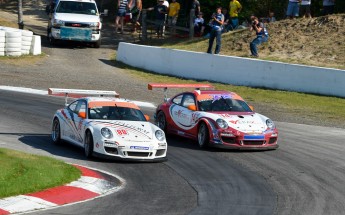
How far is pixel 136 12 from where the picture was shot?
42938 mm

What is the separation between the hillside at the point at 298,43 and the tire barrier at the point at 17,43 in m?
5.77

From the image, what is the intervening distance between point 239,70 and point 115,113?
12.5 m

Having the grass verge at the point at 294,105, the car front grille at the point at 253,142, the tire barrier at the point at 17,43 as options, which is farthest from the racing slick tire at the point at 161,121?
the tire barrier at the point at 17,43

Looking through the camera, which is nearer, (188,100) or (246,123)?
(246,123)

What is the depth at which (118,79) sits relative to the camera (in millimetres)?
30000

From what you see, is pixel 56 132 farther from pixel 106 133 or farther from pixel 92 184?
pixel 92 184

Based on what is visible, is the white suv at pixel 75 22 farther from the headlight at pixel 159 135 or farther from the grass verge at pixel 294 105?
the headlight at pixel 159 135

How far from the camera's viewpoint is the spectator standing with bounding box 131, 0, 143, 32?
4034 cm

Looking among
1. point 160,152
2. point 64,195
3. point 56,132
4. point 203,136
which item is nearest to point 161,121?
point 203,136

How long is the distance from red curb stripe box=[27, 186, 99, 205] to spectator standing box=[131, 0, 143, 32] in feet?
91.1

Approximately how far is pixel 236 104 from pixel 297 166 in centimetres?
328

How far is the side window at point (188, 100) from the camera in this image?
19.4m

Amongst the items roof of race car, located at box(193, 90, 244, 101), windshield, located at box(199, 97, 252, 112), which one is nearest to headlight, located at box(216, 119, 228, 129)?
windshield, located at box(199, 97, 252, 112)

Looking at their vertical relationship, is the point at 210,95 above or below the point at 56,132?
above
